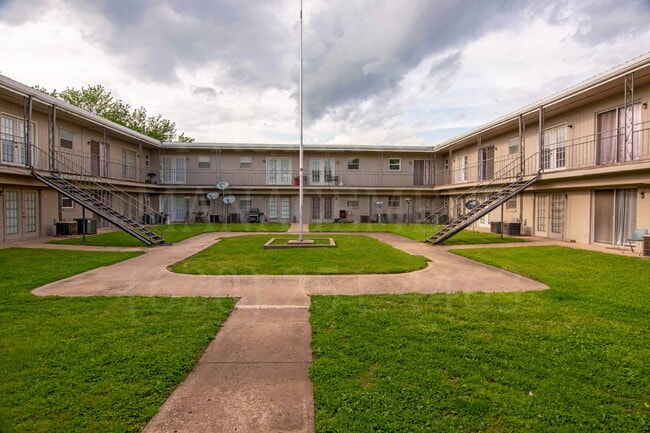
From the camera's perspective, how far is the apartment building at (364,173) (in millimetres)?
12625

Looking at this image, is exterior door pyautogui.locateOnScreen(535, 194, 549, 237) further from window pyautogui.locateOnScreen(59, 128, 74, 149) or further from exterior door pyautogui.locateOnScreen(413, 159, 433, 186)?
window pyautogui.locateOnScreen(59, 128, 74, 149)

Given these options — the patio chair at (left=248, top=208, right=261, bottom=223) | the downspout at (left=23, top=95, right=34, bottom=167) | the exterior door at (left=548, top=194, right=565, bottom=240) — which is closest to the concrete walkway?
the downspout at (left=23, top=95, right=34, bottom=167)

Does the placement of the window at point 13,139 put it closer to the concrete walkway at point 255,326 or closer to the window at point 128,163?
the window at point 128,163

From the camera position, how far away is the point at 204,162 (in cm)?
2636

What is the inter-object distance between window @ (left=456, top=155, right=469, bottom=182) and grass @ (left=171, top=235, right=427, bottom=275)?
528 inches

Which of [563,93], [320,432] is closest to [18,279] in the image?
[320,432]

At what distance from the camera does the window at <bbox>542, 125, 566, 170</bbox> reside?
1534 cm

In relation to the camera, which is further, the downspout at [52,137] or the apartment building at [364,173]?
the downspout at [52,137]

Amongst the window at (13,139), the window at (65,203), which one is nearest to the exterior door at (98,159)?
the window at (65,203)

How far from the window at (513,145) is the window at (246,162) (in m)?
17.4

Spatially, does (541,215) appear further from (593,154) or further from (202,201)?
(202,201)

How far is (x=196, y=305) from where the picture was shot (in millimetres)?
5727

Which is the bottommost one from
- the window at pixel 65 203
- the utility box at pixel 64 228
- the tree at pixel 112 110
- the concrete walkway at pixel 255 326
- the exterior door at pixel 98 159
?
the concrete walkway at pixel 255 326

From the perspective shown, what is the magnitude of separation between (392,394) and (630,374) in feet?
8.07
